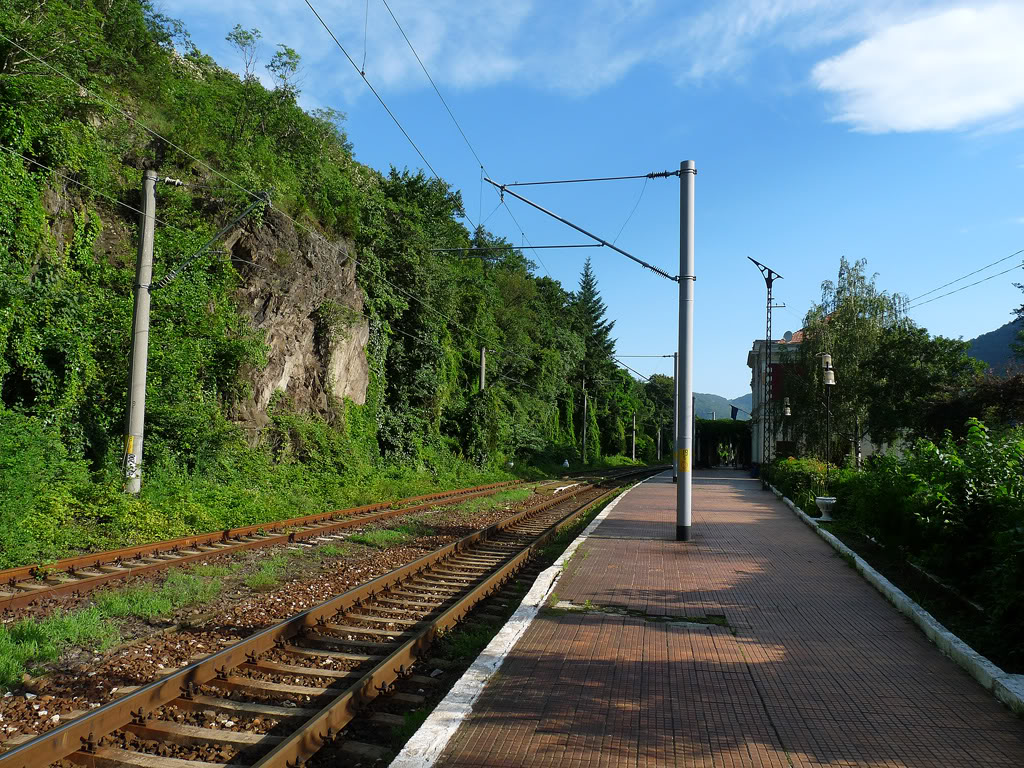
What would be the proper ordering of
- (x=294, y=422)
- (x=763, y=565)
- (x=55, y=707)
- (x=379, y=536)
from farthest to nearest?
(x=294, y=422) → (x=379, y=536) → (x=763, y=565) → (x=55, y=707)

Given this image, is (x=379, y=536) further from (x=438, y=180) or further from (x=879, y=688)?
(x=438, y=180)

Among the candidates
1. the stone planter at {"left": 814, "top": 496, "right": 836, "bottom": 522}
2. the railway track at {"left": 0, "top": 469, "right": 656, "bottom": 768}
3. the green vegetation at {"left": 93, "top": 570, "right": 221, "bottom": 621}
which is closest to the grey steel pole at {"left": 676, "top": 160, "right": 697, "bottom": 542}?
the stone planter at {"left": 814, "top": 496, "right": 836, "bottom": 522}

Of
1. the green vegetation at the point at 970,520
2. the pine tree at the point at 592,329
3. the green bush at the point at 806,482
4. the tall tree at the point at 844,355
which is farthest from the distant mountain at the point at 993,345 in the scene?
the green vegetation at the point at 970,520

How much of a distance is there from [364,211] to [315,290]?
8011 millimetres

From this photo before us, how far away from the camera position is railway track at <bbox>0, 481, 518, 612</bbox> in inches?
325

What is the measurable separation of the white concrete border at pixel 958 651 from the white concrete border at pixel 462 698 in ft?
12.4

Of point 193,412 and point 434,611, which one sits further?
point 193,412

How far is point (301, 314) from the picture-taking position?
77.3ft

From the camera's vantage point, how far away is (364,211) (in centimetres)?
3108

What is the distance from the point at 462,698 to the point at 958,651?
Answer: 14.5 feet

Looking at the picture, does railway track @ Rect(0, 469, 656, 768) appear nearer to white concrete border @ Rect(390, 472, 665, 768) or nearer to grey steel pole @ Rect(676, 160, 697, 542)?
white concrete border @ Rect(390, 472, 665, 768)

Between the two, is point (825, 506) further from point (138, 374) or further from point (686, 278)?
point (138, 374)

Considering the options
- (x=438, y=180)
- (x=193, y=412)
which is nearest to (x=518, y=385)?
(x=438, y=180)

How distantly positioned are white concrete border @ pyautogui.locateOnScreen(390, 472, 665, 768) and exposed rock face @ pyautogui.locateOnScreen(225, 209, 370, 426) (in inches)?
594
